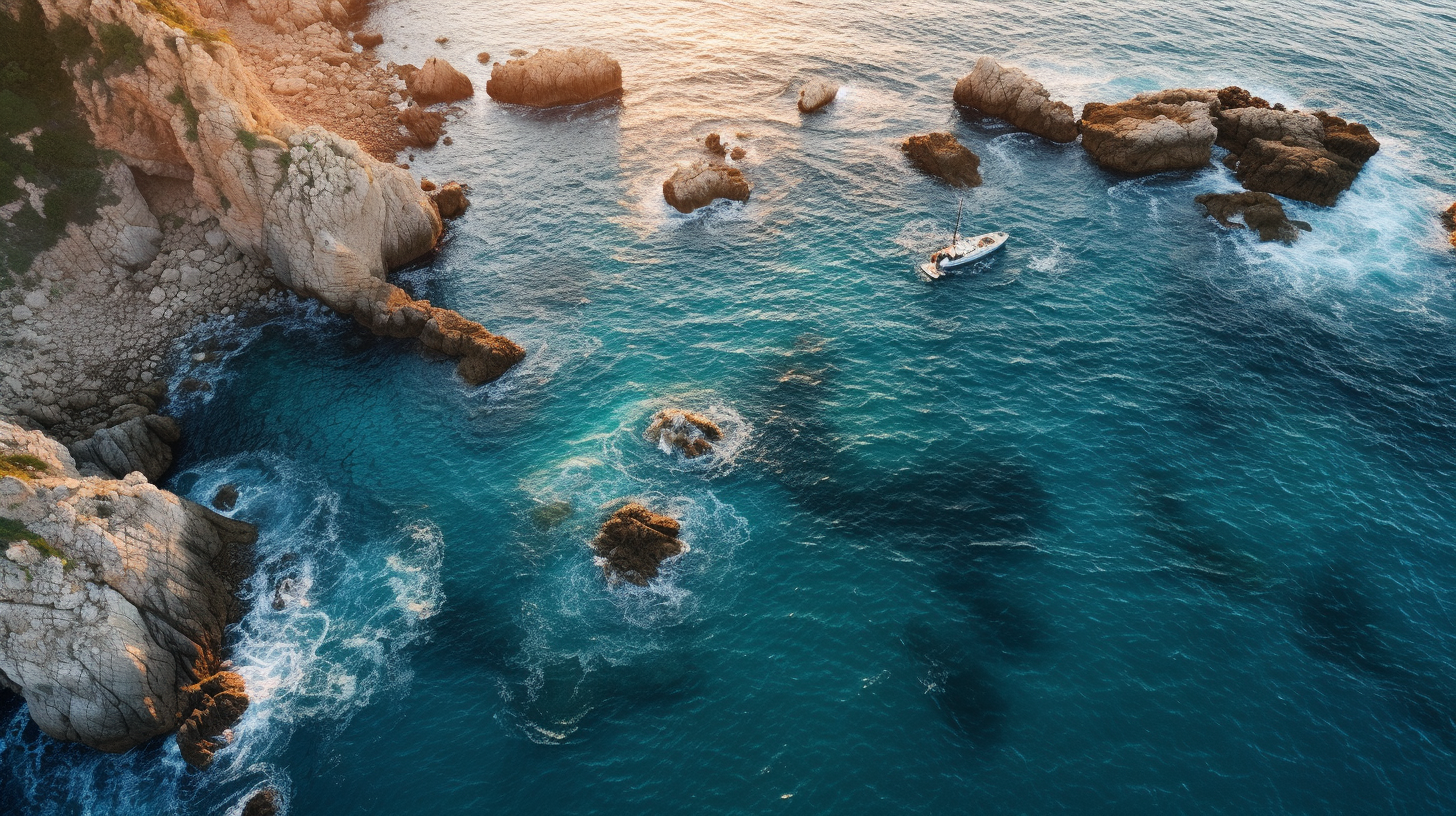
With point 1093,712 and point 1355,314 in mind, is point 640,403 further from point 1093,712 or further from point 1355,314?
point 1355,314

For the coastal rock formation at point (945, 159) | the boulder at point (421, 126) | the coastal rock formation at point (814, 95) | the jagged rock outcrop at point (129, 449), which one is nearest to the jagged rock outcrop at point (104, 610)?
the jagged rock outcrop at point (129, 449)

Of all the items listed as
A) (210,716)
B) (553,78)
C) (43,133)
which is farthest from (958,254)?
(43,133)

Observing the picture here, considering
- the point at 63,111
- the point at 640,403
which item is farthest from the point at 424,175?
the point at 640,403

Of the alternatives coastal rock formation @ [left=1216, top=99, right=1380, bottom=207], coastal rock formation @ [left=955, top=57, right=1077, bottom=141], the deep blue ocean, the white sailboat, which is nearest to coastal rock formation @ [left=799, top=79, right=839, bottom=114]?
the deep blue ocean

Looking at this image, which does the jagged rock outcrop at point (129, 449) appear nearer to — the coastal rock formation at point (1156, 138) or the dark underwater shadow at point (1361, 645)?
the dark underwater shadow at point (1361, 645)

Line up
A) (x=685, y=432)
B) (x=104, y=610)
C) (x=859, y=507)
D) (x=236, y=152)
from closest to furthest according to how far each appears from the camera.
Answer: (x=104, y=610)
(x=859, y=507)
(x=685, y=432)
(x=236, y=152)

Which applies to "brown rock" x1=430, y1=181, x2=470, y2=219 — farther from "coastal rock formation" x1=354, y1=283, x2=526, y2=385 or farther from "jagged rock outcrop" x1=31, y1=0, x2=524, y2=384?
"coastal rock formation" x1=354, y1=283, x2=526, y2=385

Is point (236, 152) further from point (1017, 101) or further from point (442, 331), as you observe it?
point (1017, 101)
